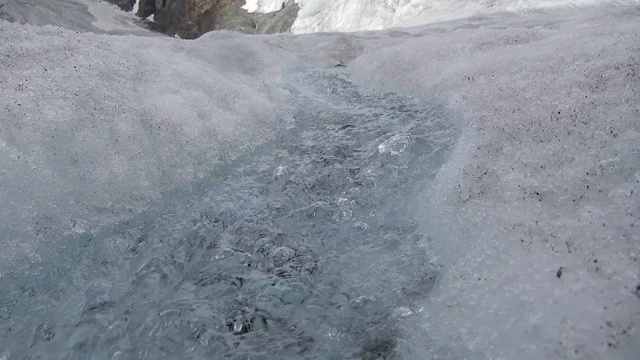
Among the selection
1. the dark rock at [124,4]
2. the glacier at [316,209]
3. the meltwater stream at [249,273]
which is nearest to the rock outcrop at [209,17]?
the dark rock at [124,4]

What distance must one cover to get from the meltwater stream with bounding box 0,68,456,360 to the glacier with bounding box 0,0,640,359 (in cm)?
2

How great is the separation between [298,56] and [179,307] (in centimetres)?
621

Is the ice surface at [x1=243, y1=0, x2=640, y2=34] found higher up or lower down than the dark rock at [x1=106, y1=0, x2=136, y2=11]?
higher up

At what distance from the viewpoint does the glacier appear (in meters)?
2.45

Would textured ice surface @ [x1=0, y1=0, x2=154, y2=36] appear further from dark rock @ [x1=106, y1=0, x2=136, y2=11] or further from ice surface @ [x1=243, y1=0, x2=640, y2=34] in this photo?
ice surface @ [x1=243, y1=0, x2=640, y2=34]

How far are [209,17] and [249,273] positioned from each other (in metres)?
24.0

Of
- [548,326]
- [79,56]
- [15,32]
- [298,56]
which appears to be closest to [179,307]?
[548,326]

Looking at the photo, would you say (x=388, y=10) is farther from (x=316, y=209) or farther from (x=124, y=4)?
(x=124, y=4)

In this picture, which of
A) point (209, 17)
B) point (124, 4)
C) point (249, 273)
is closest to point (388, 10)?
point (249, 273)

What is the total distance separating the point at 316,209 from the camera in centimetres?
379

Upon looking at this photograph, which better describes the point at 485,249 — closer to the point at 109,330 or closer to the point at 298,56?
the point at 109,330

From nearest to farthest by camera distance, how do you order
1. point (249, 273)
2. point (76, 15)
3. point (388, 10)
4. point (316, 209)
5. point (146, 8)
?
point (249, 273) → point (316, 209) → point (388, 10) → point (76, 15) → point (146, 8)

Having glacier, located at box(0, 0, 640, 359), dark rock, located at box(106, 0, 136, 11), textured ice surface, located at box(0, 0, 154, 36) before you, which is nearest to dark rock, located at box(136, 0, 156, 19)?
textured ice surface, located at box(0, 0, 154, 36)

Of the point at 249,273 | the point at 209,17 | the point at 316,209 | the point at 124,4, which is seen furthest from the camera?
the point at 124,4
